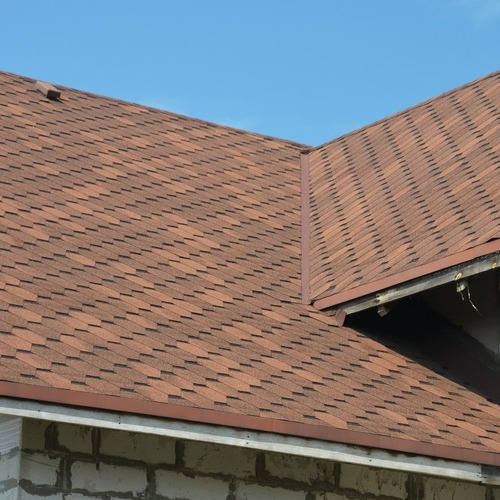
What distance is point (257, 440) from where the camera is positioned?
332 inches

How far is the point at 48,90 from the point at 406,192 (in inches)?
158

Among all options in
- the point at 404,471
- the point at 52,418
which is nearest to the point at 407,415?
the point at 404,471

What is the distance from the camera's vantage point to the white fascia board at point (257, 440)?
777 centimetres

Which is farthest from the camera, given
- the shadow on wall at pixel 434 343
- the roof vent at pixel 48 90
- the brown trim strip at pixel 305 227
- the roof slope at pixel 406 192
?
the roof vent at pixel 48 90

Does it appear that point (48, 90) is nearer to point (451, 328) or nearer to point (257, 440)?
point (451, 328)

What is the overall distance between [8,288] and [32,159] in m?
3.19

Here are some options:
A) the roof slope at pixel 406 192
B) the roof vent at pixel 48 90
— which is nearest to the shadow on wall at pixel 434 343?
the roof slope at pixel 406 192

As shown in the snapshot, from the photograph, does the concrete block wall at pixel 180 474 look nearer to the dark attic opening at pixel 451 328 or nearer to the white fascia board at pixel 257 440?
the white fascia board at pixel 257 440

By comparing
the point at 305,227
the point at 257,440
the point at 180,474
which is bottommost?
the point at 180,474

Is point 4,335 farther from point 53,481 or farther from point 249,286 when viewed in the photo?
point 249,286

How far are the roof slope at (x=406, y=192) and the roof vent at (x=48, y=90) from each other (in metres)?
2.88

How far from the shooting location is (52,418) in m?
7.75

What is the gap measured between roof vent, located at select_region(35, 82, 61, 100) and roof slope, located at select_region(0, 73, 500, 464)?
0.09 meters

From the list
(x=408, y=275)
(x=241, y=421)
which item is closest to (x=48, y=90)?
(x=408, y=275)
